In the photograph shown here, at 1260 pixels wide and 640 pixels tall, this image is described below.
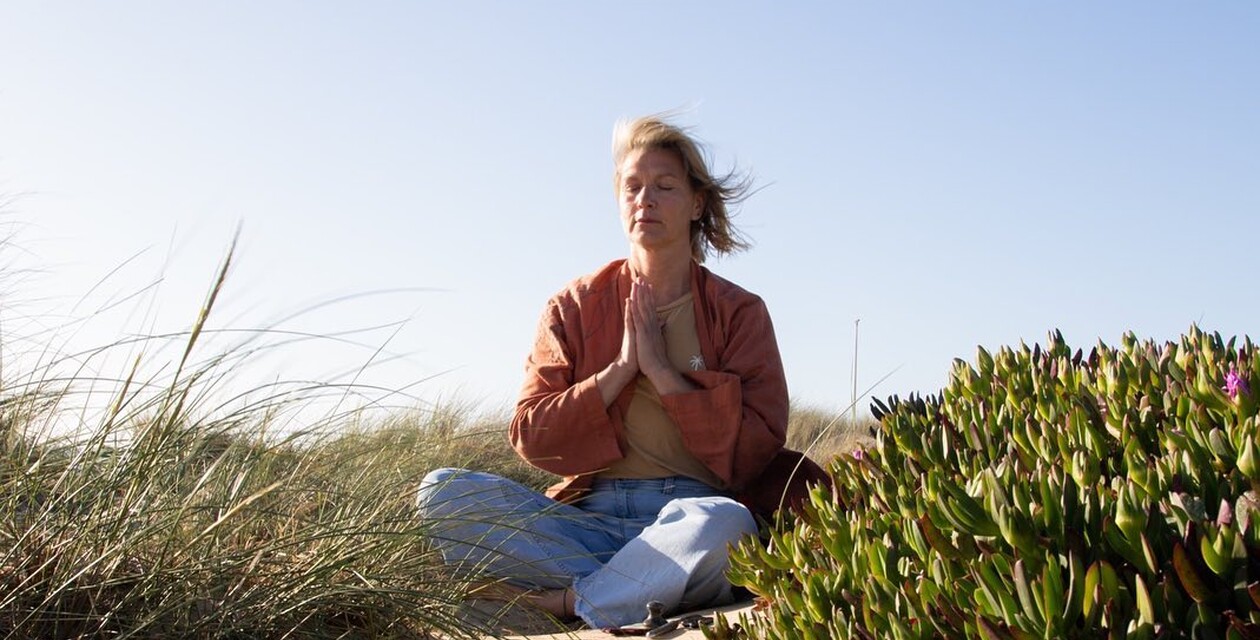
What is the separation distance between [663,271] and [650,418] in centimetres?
63

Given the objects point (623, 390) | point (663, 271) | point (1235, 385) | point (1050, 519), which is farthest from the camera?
point (663, 271)

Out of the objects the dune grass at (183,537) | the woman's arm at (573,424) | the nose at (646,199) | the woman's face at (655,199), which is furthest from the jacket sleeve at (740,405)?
the dune grass at (183,537)

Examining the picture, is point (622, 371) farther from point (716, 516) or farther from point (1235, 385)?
point (1235, 385)

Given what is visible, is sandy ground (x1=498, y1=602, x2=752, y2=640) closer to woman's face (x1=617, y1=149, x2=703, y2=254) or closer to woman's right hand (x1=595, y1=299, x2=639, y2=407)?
woman's right hand (x1=595, y1=299, x2=639, y2=407)

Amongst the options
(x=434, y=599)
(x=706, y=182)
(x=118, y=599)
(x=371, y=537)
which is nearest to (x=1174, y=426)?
(x=434, y=599)

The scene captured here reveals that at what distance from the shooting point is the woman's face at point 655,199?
16.8 feet

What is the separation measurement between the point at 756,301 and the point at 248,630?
2.92 meters

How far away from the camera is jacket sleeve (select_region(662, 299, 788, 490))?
4844 mm

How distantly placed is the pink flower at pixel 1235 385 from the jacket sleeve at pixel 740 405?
2540 mm

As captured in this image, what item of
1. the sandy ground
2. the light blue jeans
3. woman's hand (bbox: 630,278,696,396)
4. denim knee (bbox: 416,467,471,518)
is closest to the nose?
woman's hand (bbox: 630,278,696,396)

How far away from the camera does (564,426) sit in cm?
493

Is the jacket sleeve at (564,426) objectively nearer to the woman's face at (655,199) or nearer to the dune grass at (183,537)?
the woman's face at (655,199)

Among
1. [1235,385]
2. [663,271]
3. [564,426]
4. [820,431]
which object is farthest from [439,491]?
[820,431]

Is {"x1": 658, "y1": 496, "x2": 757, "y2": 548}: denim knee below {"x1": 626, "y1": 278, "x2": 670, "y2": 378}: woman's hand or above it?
below
